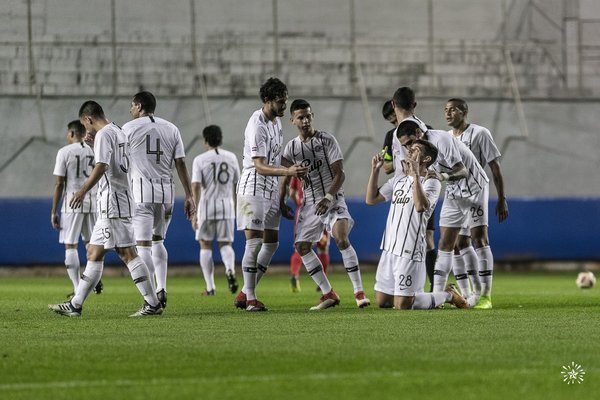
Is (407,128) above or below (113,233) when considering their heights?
above

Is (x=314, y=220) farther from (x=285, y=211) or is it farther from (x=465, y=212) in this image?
(x=465, y=212)

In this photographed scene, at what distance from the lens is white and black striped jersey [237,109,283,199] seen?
1221cm

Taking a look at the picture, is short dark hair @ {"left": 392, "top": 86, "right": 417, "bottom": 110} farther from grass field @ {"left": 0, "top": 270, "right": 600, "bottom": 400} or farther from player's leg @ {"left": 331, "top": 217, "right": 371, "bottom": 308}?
grass field @ {"left": 0, "top": 270, "right": 600, "bottom": 400}

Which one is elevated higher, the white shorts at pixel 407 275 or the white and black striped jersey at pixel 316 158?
the white and black striped jersey at pixel 316 158

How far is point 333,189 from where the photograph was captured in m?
12.5

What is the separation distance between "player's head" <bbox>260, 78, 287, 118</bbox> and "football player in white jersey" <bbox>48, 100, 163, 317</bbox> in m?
1.51

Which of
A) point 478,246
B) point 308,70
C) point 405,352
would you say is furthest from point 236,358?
point 308,70

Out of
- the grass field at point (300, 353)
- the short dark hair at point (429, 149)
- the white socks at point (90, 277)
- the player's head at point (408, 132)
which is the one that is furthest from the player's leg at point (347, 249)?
the white socks at point (90, 277)

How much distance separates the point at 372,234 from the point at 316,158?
12127 millimetres

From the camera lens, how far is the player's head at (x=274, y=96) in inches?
477

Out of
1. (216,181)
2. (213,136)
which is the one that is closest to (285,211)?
(213,136)

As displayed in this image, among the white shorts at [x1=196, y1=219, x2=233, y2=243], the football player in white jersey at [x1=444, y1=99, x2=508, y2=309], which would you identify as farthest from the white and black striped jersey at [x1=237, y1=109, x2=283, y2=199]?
the white shorts at [x1=196, y1=219, x2=233, y2=243]

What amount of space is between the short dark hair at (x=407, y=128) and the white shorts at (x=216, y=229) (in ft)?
19.4

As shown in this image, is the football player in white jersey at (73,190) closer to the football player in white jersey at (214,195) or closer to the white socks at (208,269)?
the white socks at (208,269)
